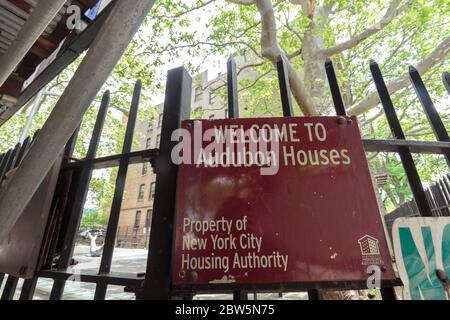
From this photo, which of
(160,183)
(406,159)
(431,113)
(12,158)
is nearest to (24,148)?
(12,158)

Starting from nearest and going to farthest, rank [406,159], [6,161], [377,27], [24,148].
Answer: [406,159] < [24,148] < [6,161] < [377,27]

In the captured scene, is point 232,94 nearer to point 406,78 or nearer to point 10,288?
point 10,288

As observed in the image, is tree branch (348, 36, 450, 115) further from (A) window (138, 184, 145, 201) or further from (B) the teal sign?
(A) window (138, 184, 145, 201)

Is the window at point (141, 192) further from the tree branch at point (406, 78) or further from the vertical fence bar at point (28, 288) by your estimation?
the vertical fence bar at point (28, 288)

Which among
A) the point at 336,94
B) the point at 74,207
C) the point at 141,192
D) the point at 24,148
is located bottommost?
the point at 74,207

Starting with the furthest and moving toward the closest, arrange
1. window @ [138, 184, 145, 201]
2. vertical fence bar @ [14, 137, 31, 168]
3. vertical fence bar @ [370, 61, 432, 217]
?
window @ [138, 184, 145, 201] < vertical fence bar @ [14, 137, 31, 168] < vertical fence bar @ [370, 61, 432, 217]

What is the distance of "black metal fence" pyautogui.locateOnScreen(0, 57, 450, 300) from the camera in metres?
1.17

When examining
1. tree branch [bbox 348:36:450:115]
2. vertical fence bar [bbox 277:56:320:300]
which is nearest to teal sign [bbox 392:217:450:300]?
vertical fence bar [bbox 277:56:320:300]

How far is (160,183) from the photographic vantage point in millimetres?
1290

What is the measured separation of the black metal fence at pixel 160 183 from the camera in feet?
3.82

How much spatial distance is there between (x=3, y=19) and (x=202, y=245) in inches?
124

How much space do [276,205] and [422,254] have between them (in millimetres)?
709

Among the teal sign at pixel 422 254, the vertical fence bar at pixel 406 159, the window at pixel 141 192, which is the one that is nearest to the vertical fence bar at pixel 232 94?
the vertical fence bar at pixel 406 159
